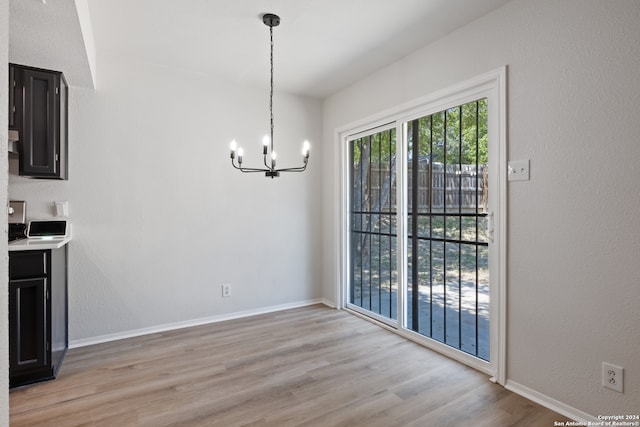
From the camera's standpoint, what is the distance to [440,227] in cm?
292

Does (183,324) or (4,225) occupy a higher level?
(4,225)

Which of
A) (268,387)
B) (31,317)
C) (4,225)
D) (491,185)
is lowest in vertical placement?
(268,387)

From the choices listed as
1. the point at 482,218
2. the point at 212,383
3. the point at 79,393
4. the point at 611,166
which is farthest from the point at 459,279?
the point at 79,393

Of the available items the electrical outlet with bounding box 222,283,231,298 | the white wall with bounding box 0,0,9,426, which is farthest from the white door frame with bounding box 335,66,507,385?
the white wall with bounding box 0,0,9,426

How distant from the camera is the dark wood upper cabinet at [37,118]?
8.39ft

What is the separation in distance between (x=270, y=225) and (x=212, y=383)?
6.38ft

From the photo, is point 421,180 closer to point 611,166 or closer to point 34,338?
point 611,166

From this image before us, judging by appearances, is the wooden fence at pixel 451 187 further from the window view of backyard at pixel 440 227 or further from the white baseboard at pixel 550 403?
the white baseboard at pixel 550 403

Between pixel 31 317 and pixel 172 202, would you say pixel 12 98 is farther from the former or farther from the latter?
pixel 31 317

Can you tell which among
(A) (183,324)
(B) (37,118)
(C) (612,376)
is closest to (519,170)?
(C) (612,376)

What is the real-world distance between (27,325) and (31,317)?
6 cm

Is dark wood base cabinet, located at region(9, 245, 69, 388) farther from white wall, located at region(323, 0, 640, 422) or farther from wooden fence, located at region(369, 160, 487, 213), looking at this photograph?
white wall, located at region(323, 0, 640, 422)

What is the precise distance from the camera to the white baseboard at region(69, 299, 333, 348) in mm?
3088

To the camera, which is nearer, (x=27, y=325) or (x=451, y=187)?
(x=27, y=325)
